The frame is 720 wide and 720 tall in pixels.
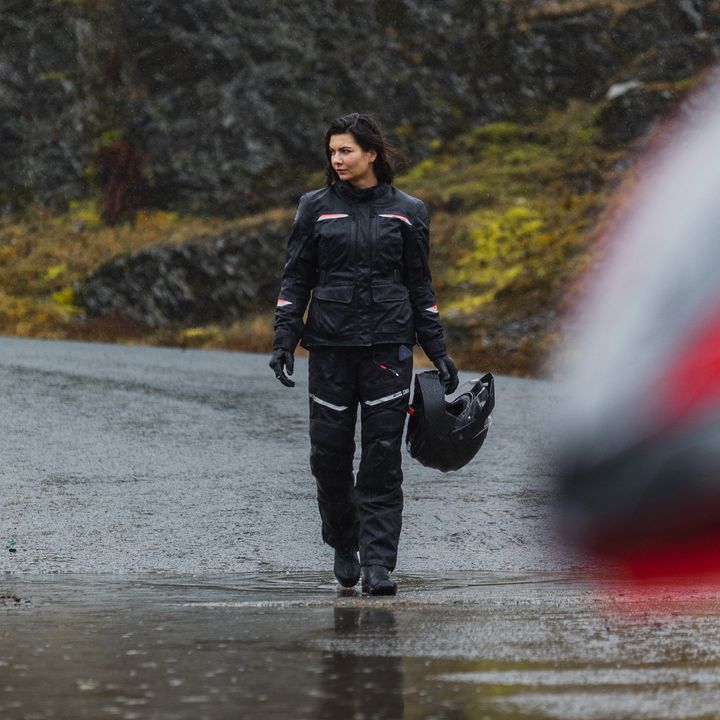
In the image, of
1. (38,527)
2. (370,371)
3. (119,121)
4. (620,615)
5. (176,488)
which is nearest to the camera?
(620,615)

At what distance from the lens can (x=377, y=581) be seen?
630 centimetres

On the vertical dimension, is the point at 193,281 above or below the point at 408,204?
above

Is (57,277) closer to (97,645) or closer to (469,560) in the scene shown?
(469,560)

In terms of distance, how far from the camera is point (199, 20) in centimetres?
3828

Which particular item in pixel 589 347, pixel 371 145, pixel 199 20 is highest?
pixel 199 20

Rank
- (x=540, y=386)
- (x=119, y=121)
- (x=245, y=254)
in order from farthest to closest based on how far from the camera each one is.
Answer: (x=119, y=121) < (x=245, y=254) < (x=540, y=386)

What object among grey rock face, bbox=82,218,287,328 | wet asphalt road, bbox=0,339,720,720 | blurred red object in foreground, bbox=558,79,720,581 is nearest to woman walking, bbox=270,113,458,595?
wet asphalt road, bbox=0,339,720,720

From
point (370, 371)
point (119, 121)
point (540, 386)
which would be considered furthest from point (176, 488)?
point (119, 121)

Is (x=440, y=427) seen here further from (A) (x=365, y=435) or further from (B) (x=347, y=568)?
(B) (x=347, y=568)

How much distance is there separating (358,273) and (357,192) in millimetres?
337

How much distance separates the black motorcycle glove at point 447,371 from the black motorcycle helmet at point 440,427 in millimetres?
39

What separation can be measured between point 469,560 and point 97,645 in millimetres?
2789

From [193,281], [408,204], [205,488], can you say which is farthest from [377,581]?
[193,281]

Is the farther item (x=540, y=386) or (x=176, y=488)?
(x=540, y=386)
